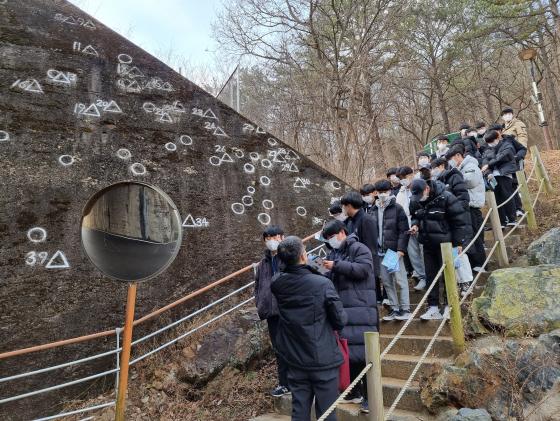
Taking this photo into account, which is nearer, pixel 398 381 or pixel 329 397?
pixel 329 397

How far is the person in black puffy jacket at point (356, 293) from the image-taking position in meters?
3.23

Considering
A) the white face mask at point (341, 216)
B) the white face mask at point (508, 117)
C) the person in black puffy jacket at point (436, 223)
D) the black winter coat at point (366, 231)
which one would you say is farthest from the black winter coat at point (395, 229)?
the white face mask at point (508, 117)

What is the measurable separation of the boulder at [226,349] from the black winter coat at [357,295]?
223 centimetres

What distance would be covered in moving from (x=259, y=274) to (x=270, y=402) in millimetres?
1505

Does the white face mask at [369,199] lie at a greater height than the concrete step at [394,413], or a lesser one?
greater

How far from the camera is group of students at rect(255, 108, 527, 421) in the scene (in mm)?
2809

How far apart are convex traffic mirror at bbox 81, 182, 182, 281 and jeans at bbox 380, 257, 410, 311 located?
2.78 metres

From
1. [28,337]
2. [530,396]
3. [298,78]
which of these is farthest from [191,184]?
[298,78]

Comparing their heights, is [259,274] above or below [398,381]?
above

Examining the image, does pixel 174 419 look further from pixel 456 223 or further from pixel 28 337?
Result: pixel 456 223

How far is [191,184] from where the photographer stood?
6172mm

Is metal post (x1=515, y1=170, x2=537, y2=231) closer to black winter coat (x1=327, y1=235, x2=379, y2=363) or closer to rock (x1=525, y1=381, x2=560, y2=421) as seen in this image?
rock (x1=525, y1=381, x2=560, y2=421)

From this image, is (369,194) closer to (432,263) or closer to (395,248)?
(395,248)

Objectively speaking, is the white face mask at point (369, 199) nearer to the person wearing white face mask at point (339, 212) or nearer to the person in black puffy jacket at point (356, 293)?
the person wearing white face mask at point (339, 212)
